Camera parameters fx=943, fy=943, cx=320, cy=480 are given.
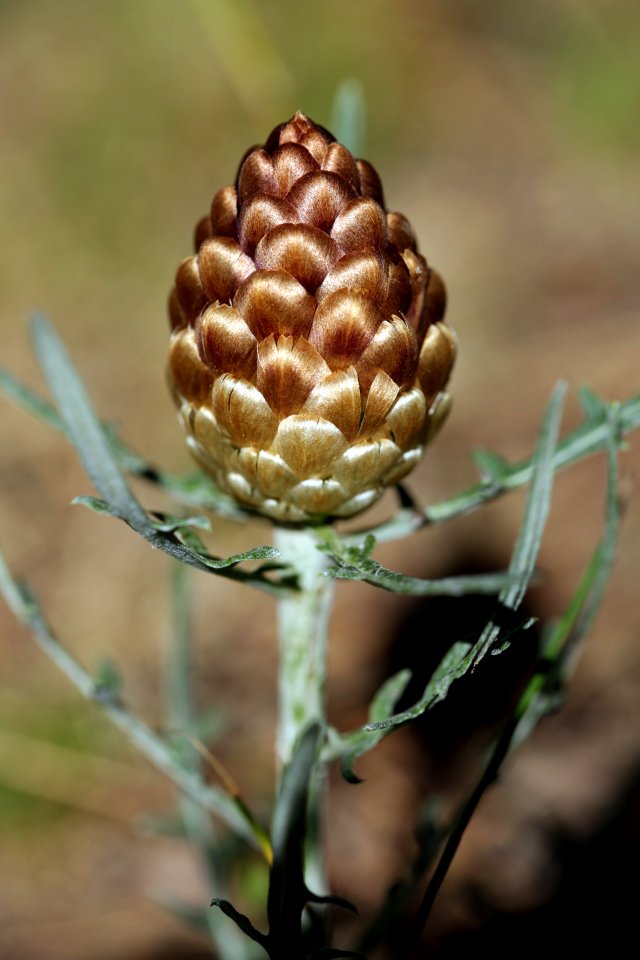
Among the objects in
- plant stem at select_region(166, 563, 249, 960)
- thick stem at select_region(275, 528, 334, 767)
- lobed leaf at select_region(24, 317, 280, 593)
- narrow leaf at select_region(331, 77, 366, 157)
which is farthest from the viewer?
plant stem at select_region(166, 563, 249, 960)

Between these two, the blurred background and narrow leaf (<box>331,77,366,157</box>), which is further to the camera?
the blurred background

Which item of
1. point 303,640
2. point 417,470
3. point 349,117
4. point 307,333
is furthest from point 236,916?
point 417,470

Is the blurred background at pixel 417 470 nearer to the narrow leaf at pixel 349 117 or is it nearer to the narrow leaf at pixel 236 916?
the narrow leaf at pixel 236 916

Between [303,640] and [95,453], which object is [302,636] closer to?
[303,640]

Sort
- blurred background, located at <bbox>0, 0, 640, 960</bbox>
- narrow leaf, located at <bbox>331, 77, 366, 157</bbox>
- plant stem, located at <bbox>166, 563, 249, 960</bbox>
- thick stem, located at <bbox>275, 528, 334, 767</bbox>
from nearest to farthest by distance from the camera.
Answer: thick stem, located at <bbox>275, 528, 334, 767</bbox> < narrow leaf, located at <bbox>331, 77, 366, 157</bbox> < plant stem, located at <bbox>166, 563, 249, 960</bbox> < blurred background, located at <bbox>0, 0, 640, 960</bbox>

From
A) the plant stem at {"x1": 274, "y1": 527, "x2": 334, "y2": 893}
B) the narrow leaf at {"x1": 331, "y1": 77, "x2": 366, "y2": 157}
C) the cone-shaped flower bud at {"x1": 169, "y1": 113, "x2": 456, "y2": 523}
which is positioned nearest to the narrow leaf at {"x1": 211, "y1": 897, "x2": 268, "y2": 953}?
the plant stem at {"x1": 274, "y1": 527, "x2": 334, "y2": 893}

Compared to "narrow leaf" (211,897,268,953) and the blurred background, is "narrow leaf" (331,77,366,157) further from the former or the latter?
"narrow leaf" (211,897,268,953)
